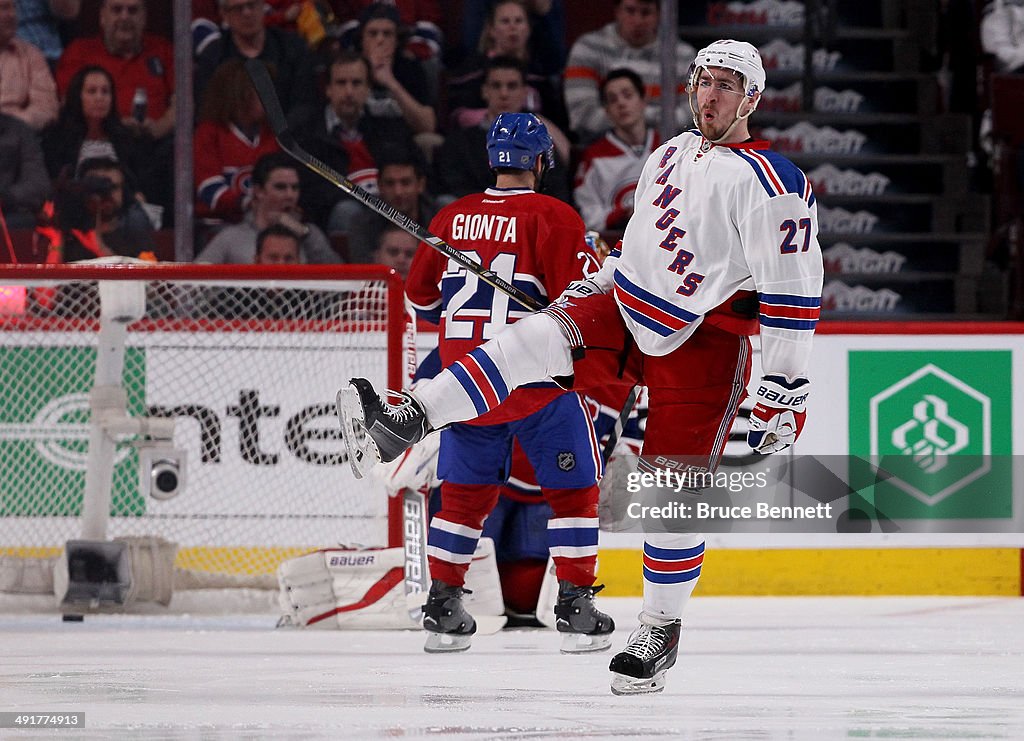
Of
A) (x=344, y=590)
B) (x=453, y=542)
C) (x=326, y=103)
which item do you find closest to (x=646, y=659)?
(x=453, y=542)

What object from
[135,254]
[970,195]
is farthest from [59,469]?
[970,195]

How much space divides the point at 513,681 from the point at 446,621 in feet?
1.92

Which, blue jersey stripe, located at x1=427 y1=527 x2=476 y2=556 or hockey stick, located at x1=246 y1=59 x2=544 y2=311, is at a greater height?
hockey stick, located at x1=246 y1=59 x2=544 y2=311

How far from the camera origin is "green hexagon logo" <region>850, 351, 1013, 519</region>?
17.1 ft

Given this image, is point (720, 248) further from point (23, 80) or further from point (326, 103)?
point (23, 80)

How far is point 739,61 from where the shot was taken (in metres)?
2.98

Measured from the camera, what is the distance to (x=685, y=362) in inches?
117

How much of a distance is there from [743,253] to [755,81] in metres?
0.37

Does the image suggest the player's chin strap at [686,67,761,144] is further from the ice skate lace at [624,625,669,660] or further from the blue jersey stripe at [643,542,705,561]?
the ice skate lace at [624,625,669,660]

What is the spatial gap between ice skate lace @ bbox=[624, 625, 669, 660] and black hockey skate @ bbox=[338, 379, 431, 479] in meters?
0.59

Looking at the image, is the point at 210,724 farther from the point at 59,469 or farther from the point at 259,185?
the point at 259,185

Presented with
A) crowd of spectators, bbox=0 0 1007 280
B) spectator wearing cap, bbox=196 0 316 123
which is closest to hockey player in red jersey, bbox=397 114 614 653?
crowd of spectators, bbox=0 0 1007 280
